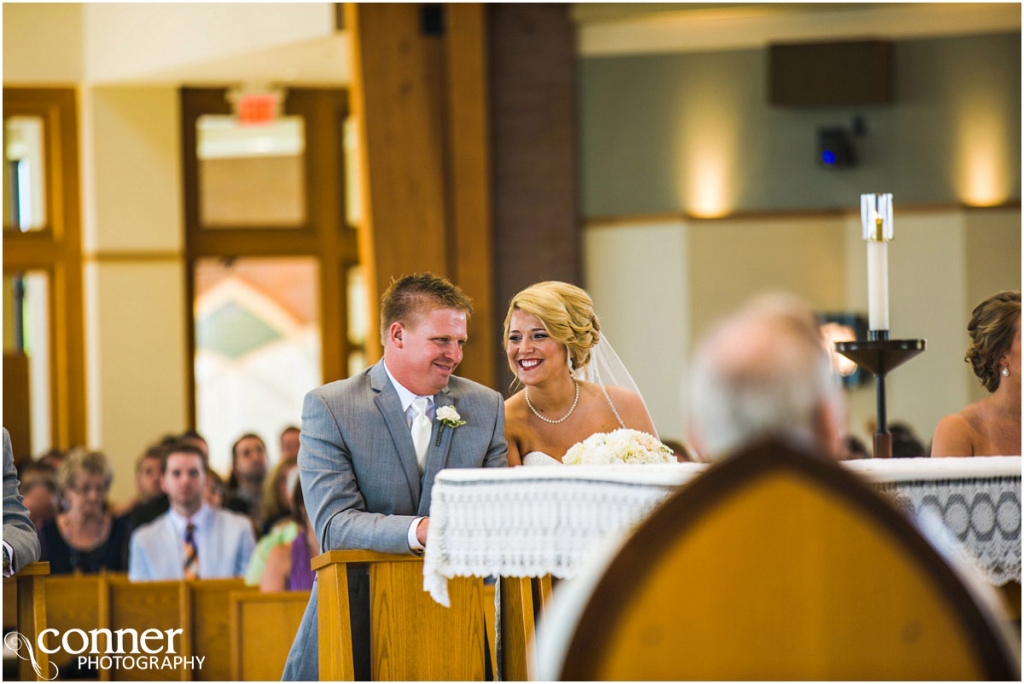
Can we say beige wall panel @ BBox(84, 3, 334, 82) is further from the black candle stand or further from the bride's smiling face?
the black candle stand

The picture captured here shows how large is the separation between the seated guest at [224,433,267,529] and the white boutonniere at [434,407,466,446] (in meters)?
4.85

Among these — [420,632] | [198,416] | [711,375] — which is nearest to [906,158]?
[198,416]

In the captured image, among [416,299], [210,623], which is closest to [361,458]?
[416,299]

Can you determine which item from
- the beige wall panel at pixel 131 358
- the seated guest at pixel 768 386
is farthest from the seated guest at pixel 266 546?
the beige wall panel at pixel 131 358

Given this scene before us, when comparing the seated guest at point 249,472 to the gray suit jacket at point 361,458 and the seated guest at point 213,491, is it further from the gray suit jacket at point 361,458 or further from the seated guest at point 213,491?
the gray suit jacket at point 361,458

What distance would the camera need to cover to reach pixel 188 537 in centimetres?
681

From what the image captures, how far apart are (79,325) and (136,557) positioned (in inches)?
239

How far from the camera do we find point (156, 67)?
1169cm

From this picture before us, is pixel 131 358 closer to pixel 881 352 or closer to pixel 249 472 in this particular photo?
pixel 249 472

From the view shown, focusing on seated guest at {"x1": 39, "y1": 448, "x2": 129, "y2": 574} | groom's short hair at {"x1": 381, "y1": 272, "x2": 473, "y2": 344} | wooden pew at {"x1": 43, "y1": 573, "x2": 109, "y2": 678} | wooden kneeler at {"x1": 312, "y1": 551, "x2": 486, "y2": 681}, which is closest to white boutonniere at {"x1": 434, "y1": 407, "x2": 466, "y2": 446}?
groom's short hair at {"x1": 381, "y1": 272, "x2": 473, "y2": 344}

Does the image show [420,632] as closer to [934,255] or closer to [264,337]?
[934,255]

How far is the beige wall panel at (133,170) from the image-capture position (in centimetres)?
1216

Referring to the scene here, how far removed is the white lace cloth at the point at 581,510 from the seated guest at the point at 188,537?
4120mm

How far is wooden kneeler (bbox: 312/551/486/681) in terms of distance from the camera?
132 inches
